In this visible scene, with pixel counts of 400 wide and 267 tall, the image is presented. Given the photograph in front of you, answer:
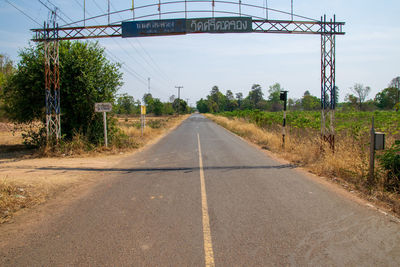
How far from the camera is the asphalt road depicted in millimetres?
3332

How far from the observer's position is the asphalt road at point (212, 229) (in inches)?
131

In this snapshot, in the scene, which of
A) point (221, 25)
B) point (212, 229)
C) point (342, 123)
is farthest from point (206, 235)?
point (342, 123)

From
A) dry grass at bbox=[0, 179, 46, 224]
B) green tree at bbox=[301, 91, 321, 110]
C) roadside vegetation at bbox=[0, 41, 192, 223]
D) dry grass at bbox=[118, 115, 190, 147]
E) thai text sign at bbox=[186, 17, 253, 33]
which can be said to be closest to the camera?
dry grass at bbox=[0, 179, 46, 224]

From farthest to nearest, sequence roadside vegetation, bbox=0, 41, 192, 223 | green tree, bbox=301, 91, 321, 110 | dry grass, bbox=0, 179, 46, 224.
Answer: green tree, bbox=301, 91, 321, 110
roadside vegetation, bbox=0, 41, 192, 223
dry grass, bbox=0, 179, 46, 224

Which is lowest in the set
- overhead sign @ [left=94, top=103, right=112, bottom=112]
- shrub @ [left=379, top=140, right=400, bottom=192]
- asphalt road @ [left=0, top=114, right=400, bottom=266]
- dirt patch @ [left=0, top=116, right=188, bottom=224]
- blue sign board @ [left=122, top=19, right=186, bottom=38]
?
asphalt road @ [left=0, top=114, right=400, bottom=266]

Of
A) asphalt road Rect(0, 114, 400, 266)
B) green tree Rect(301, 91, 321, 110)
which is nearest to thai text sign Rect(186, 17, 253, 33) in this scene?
asphalt road Rect(0, 114, 400, 266)

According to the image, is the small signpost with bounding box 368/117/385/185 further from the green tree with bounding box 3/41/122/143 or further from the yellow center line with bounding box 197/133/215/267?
the green tree with bounding box 3/41/122/143

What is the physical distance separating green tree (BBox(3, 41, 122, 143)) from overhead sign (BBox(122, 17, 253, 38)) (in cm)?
346

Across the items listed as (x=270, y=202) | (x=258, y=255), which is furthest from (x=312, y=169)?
(x=258, y=255)

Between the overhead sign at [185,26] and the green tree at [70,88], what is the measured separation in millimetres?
3459

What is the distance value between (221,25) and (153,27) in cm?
292

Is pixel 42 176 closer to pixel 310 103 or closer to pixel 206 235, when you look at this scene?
pixel 206 235

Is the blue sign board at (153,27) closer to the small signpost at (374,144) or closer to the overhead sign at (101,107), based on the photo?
the overhead sign at (101,107)

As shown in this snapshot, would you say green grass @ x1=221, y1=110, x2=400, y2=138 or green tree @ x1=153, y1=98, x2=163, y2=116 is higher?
green tree @ x1=153, y1=98, x2=163, y2=116
